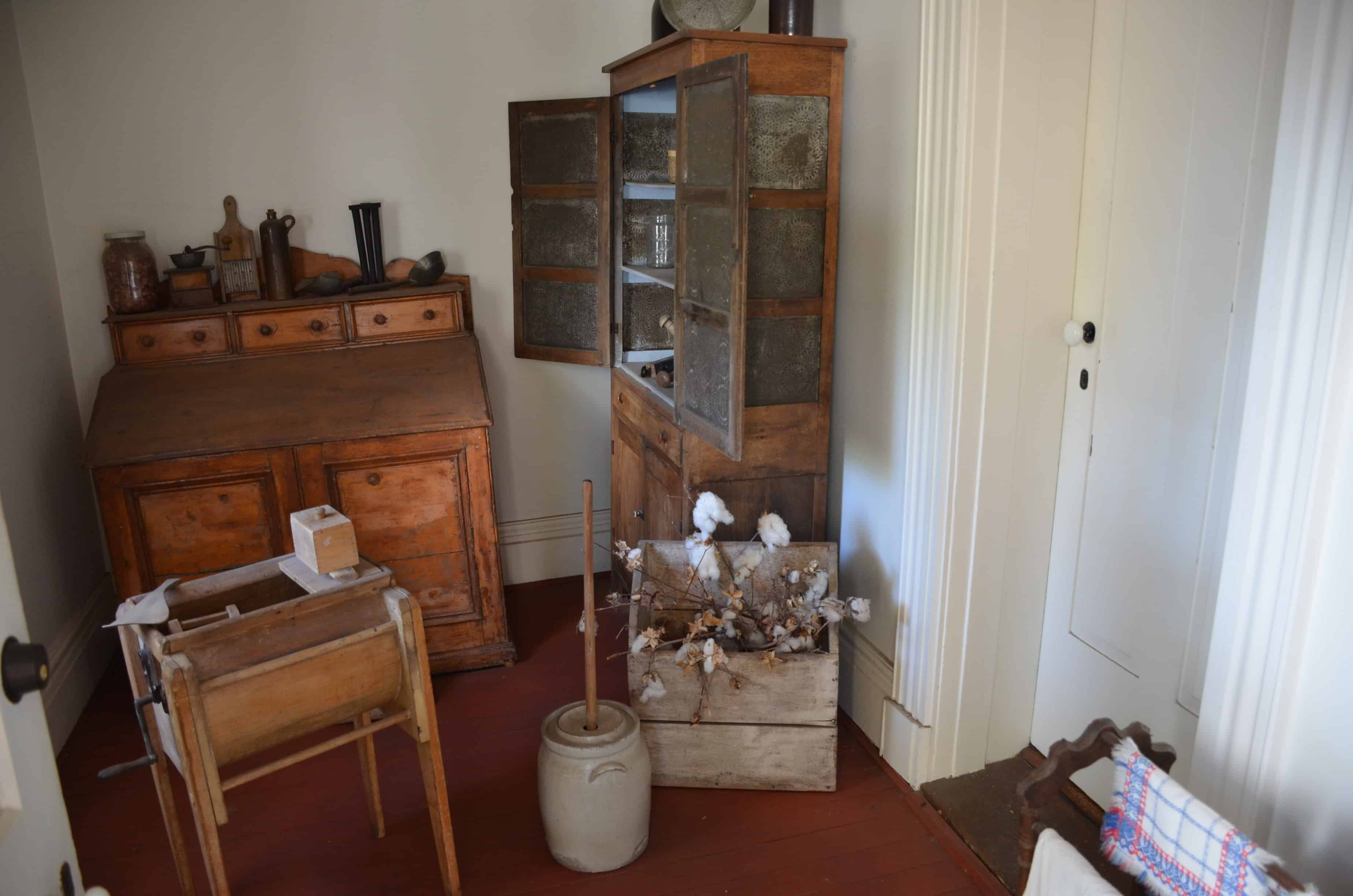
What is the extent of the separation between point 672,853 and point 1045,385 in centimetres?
151

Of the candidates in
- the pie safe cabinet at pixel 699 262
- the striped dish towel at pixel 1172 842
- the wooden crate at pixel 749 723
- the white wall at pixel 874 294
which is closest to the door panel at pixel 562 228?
the pie safe cabinet at pixel 699 262

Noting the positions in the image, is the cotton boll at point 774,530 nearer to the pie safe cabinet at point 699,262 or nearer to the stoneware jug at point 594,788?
the pie safe cabinet at point 699,262

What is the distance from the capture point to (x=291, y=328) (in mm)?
3357

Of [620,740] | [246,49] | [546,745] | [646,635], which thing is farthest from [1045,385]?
[246,49]

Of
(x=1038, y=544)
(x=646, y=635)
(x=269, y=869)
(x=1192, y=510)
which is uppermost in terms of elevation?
(x=1192, y=510)

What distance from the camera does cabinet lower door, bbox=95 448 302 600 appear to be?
2941 millimetres

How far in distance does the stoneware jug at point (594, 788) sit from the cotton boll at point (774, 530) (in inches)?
24.1

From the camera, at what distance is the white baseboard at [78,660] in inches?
116

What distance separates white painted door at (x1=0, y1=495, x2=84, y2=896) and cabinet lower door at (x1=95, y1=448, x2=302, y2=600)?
195 cm

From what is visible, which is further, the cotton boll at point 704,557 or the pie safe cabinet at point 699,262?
the cotton boll at point 704,557

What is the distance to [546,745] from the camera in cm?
233

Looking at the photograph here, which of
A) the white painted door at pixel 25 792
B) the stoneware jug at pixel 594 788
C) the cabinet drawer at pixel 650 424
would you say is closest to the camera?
the white painted door at pixel 25 792

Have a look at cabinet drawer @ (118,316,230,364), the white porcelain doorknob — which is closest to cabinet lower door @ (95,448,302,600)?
cabinet drawer @ (118,316,230,364)

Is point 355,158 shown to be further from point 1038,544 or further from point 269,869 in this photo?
point 1038,544
